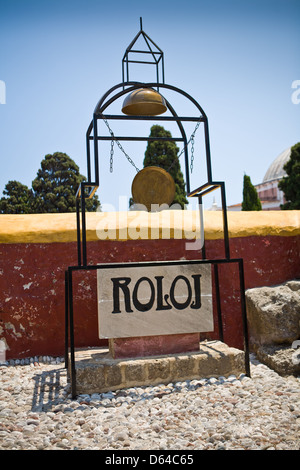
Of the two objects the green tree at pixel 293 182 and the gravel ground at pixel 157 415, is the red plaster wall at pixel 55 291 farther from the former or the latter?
the green tree at pixel 293 182

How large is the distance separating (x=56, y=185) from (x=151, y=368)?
15755 mm

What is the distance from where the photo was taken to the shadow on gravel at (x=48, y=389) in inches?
142

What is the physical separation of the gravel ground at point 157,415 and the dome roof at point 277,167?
103ft

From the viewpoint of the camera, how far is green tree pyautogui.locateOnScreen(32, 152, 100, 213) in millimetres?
18219

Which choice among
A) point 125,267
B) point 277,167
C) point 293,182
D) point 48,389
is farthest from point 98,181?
point 277,167

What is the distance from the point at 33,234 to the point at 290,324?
10.4 ft

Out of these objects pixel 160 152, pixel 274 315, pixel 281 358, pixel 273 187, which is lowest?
pixel 281 358

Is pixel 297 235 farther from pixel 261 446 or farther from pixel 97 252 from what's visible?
pixel 261 446

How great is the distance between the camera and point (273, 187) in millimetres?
32688

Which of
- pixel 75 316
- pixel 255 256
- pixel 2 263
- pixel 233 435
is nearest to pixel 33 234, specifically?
pixel 2 263

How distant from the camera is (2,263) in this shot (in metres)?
4.93

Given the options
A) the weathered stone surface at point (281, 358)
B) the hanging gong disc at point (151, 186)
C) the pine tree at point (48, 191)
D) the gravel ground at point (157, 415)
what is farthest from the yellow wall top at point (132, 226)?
the pine tree at point (48, 191)

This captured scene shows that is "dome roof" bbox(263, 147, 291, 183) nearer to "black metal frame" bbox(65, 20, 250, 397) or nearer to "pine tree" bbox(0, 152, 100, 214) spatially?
"pine tree" bbox(0, 152, 100, 214)

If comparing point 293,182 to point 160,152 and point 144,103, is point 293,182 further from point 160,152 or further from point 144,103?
point 144,103
